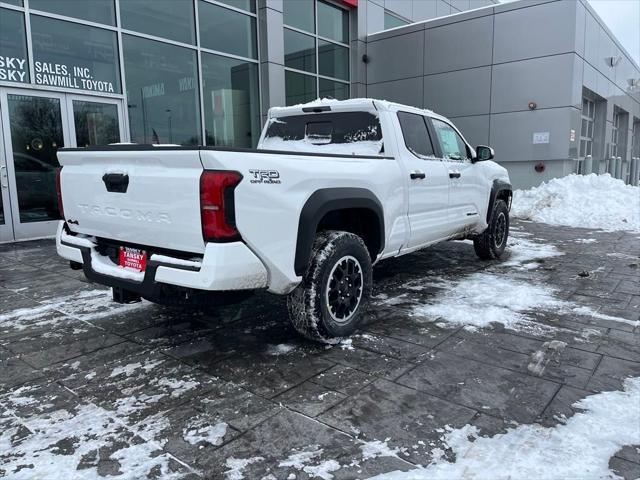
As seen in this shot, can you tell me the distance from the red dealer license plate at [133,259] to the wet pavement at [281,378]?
2.38ft

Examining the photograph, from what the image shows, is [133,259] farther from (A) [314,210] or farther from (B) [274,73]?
(B) [274,73]

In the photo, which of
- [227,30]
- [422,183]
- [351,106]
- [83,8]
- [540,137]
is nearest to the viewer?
[351,106]

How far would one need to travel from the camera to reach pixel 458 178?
5793mm

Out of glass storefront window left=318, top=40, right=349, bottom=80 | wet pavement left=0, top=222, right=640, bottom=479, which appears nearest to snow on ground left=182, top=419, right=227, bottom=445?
wet pavement left=0, top=222, right=640, bottom=479

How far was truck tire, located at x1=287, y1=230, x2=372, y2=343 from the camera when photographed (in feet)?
12.0

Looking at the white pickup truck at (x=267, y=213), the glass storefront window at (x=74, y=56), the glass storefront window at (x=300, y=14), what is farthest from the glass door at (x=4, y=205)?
the glass storefront window at (x=300, y=14)

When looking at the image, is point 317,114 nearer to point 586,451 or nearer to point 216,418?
point 216,418

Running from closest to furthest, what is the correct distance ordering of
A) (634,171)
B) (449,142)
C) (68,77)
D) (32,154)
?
(449,142), (32,154), (68,77), (634,171)

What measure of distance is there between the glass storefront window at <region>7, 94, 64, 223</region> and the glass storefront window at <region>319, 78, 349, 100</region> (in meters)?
8.10

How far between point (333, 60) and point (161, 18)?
20.9ft

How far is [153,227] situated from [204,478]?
1.60m

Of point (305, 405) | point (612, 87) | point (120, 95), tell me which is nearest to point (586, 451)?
point (305, 405)

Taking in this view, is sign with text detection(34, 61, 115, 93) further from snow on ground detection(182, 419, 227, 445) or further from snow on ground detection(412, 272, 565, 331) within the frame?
snow on ground detection(182, 419, 227, 445)

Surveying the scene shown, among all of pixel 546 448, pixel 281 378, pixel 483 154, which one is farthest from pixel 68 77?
pixel 546 448
